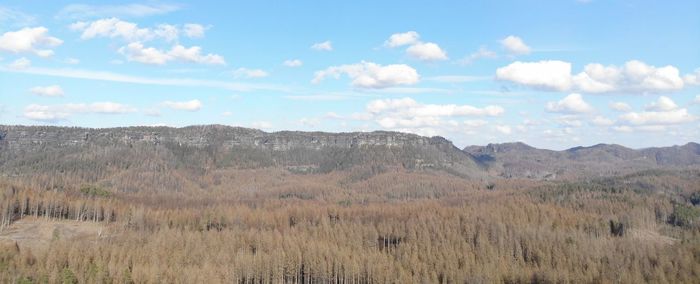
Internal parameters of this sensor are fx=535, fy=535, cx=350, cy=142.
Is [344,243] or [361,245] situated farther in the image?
[344,243]

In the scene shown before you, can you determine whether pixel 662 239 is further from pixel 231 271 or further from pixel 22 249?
pixel 22 249

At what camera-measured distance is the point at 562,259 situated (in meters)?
113

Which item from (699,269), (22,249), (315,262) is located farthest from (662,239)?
(22,249)

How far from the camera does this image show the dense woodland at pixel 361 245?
9950cm

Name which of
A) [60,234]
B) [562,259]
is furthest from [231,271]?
[562,259]

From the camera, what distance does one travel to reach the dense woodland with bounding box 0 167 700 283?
99500 mm

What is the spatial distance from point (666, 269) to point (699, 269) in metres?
6.21

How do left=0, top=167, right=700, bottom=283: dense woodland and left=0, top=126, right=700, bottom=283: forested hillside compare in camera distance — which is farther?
left=0, top=126, right=700, bottom=283: forested hillside

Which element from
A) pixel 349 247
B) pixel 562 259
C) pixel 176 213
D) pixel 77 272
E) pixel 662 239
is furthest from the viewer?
pixel 176 213

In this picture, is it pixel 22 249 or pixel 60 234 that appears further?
pixel 60 234

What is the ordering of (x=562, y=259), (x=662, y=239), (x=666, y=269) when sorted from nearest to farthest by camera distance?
1. (x=666, y=269)
2. (x=562, y=259)
3. (x=662, y=239)

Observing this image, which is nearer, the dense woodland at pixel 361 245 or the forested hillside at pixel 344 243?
the dense woodland at pixel 361 245

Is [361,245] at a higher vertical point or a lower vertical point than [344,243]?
lower

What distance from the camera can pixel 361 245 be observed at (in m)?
135
